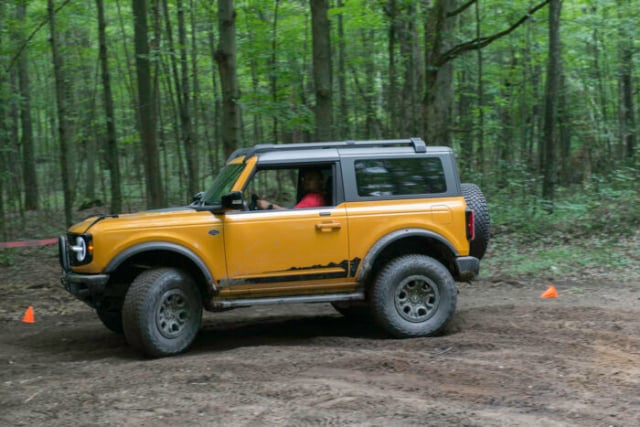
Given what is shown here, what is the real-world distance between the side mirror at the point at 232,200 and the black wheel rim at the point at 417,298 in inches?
78.0

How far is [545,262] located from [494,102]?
369 inches

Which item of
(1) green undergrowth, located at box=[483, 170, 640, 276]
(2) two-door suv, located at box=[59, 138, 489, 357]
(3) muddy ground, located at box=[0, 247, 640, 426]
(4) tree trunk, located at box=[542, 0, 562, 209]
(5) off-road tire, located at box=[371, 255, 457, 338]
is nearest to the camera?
(3) muddy ground, located at box=[0, 247, 640, 426]

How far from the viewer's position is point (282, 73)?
16.0 meters

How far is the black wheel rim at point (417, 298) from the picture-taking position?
6.86 meters

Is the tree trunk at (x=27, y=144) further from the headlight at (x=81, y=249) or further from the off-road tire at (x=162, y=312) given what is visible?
the off-road tire at (x=162, y=312)

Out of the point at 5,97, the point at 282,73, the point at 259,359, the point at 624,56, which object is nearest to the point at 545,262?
the point at 259,359

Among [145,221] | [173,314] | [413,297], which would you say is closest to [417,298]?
[413,297]

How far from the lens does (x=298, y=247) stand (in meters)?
6.63

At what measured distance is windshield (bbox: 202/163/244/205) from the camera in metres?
6.83

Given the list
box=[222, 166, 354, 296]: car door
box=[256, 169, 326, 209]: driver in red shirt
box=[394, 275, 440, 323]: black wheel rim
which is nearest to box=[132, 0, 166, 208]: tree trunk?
box=[256, 169, 326, 209]: driver in red shirt

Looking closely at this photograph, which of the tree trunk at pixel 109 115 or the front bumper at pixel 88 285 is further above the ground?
the tree trunk at pixel 109 115

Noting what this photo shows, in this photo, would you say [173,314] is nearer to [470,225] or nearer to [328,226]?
[328,226]

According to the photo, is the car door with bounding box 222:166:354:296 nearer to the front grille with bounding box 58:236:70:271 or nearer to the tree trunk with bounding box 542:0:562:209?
the front grille with bounding box 58:236:70:271

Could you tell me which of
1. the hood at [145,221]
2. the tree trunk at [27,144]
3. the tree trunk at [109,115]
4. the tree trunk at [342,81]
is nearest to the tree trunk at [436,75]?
the tree trunk at [342,81]
